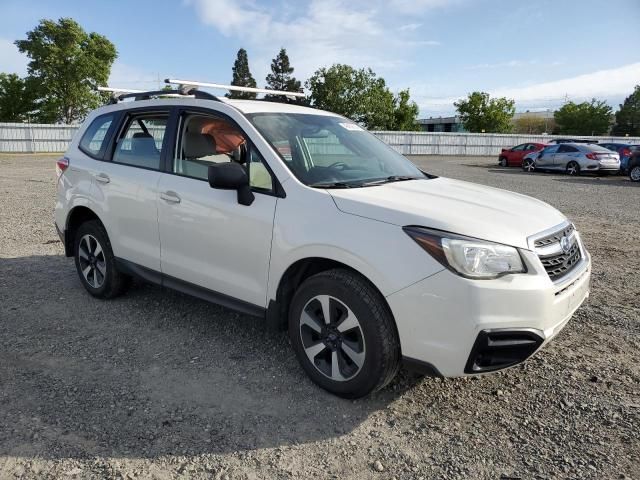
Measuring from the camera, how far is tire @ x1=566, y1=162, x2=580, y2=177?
22.2m

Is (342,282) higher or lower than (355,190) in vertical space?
lower

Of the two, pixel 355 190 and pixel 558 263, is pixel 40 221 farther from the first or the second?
pixel 558 263

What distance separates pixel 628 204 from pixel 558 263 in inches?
454

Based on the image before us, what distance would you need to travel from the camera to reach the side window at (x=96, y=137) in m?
4.85

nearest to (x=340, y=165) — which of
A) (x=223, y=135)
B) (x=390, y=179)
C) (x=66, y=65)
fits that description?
(x=390, y=179)

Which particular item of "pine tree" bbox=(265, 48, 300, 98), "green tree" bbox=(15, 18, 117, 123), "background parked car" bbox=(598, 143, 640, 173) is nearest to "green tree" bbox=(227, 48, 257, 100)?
"pine tree" bbox=(265, 48, 300, 98)

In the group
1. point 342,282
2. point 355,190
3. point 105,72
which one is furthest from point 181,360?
point 105,72

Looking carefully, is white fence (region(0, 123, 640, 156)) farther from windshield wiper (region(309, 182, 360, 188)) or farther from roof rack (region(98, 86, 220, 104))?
windshield wiper (region(309, 182, 360, 188))

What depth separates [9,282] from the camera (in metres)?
5.46

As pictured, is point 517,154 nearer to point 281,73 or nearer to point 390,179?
point 390,179

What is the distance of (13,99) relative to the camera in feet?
174

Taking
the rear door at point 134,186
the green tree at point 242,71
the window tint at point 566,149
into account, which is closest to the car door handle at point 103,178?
the rear door at point 134,186

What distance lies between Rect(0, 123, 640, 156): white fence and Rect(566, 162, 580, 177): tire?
13.9m

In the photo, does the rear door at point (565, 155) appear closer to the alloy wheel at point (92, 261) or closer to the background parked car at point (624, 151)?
the background parked car at point (624, 151)
